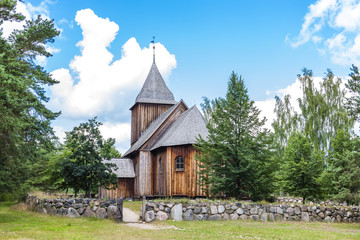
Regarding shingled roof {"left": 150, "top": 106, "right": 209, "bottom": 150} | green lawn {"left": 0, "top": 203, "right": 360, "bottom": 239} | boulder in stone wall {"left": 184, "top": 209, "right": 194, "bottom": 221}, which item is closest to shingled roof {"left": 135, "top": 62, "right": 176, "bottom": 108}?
shingled roof {"left": 150, "top": 106, "right": 209, "bottom": 150}

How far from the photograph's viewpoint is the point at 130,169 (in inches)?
1307

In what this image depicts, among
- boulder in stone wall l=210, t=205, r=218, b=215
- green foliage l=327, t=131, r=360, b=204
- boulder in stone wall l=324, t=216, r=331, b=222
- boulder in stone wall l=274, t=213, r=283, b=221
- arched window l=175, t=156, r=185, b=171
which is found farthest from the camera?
arched window l=175, t=156, r=185, b=171

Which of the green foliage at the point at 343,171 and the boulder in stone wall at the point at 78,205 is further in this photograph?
the green foliage at the point at 343,171

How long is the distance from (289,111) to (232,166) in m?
26.0

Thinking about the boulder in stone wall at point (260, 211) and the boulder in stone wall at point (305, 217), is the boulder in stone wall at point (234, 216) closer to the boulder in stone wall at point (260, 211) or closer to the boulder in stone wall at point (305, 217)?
the boulder in stone wall at point (260, 211)

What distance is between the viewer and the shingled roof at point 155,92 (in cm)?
3594

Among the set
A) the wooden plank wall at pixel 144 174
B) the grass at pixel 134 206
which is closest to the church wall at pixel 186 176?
the grass at pixel 134 206

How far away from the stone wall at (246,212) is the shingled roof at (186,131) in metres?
9.47

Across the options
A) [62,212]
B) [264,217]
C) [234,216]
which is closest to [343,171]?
[264,217]

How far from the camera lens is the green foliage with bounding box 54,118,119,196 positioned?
18859 millimetres

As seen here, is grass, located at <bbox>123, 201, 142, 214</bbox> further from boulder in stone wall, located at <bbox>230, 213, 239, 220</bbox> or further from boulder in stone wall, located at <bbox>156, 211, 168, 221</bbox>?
boulder in stone wall, located at <bbox>230, 213, 239, 220</bbox>

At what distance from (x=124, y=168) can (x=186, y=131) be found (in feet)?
30.4

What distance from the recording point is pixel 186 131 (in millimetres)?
26984

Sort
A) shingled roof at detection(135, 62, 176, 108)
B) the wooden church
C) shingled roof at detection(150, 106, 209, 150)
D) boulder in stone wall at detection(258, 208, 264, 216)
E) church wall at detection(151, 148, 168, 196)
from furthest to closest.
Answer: shingled roof at detection(135, 62, 176, 108) < church wall at detection(151, 148, 168, 196) < shingled roof at detection(150, 106, 209, 150) < the wooden church < boulder in stone wall at detection(258, 208, 264, 216)
